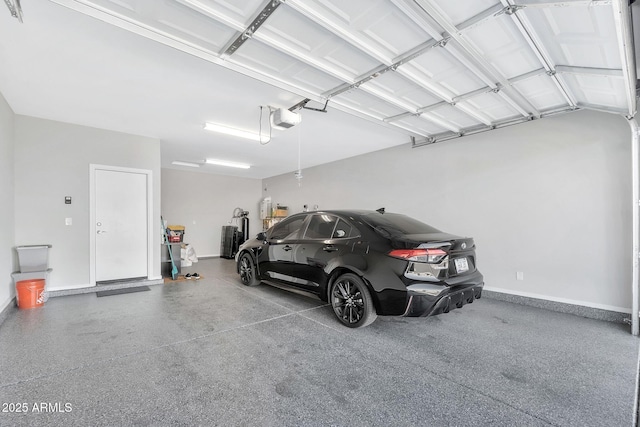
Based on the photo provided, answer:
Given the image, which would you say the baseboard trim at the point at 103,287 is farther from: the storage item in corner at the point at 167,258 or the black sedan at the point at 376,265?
the black sedan at the point at 376,265

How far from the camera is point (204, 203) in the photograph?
891 cm

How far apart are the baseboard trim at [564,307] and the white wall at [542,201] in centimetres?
7

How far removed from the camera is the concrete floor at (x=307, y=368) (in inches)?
66.6

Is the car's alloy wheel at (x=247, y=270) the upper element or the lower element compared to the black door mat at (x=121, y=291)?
upper

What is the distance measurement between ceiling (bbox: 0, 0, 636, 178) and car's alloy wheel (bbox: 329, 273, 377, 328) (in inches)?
82.6

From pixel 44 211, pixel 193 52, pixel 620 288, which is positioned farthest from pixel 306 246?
pixel 44 211

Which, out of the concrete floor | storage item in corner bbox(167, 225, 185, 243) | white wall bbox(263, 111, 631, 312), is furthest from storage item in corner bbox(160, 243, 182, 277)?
white wall bbox(263, 111, 631, 312)

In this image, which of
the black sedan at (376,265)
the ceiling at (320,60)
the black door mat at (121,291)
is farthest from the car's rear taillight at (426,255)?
the black door mat at (121,291)

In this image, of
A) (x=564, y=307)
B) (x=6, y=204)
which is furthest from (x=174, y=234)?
(x=564, y=307)

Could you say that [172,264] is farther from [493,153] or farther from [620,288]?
[620,288]

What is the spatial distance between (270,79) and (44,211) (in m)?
4.17

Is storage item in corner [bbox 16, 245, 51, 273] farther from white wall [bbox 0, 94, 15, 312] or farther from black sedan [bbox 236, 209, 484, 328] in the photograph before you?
black sedan [bbox 236, 209, 484, 328]

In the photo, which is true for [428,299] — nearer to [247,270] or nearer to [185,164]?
[247,270]

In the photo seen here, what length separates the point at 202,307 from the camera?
371cm
